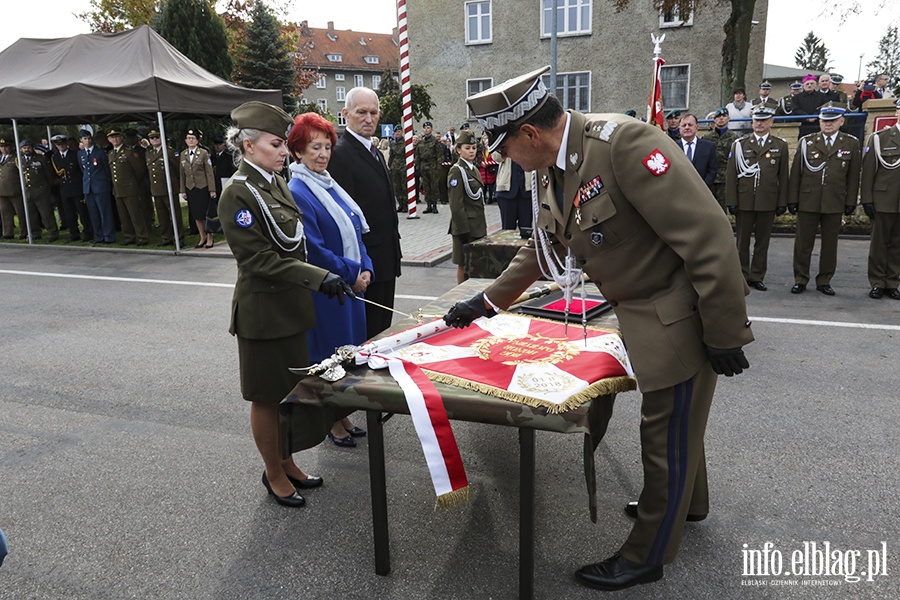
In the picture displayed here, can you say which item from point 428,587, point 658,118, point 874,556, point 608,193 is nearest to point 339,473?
point 428,587

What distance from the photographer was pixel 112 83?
10594 mm

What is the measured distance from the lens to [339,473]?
356 centimetres

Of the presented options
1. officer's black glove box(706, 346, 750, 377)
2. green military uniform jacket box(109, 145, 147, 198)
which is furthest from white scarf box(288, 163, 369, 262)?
green military uniform jacket box(109, 145, 147, 198)

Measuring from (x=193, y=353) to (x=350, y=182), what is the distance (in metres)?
2.52

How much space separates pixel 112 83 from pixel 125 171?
2112 millimetres

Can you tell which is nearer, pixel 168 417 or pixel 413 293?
pixel 168 417

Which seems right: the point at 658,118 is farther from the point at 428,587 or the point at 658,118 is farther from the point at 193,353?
the point at 428,587

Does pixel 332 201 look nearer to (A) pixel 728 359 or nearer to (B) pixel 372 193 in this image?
(B) pixel 372 193

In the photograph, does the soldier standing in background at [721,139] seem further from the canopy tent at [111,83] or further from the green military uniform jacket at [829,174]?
the canopy tent at [111,83]

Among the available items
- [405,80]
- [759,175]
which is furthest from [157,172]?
[759,175]

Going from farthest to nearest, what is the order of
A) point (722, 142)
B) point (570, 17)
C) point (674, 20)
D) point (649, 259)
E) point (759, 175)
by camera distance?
point (570, 17), point (674, 20), point (722, 142), point (759, 175), point (649, 259)

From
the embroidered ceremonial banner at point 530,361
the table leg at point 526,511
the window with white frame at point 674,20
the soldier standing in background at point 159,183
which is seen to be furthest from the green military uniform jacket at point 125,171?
the window with white frame at point 674,20

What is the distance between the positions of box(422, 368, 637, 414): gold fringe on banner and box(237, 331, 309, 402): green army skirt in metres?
0.96

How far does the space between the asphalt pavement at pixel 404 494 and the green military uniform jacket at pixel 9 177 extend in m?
9.61
